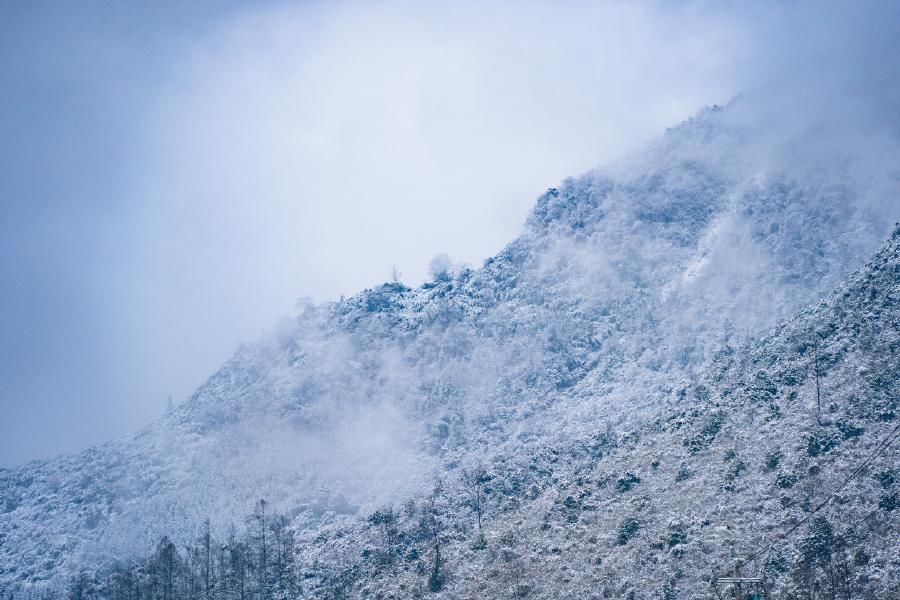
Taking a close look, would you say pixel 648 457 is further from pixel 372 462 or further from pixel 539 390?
pixel 372 462

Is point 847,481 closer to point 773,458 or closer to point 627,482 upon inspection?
point 773,458

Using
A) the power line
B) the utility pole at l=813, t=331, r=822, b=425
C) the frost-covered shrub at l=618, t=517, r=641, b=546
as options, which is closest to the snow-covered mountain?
the frost-covered shrub at l=618, t=517, r=641, b=546

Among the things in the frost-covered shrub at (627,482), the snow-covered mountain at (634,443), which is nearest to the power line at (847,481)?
the snow-covered mountain at (634,443)

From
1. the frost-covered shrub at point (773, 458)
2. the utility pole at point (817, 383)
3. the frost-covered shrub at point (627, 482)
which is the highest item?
the utility pole at point (817, 383)

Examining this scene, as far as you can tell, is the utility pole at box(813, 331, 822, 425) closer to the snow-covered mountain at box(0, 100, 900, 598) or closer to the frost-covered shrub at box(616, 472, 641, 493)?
the snow-covered mountain at box(0, 100, 900, 598)

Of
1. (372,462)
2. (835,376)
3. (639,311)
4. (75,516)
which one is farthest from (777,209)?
(75,516)

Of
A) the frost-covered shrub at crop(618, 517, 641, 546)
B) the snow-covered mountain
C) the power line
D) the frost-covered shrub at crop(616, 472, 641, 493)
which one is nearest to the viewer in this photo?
the power line

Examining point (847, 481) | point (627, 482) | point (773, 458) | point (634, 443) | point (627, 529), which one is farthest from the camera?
point (634, 443)

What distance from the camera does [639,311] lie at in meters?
193

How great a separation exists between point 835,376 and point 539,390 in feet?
289

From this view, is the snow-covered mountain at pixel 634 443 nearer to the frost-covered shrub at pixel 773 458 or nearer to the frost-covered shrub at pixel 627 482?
the frost-covered shrub at pixel 627 482

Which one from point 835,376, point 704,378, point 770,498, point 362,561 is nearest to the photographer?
point 770,498

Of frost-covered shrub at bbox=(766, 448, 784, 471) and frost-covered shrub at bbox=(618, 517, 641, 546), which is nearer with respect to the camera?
frost-covered shrub at bbox=(766, 448, 784, 471)

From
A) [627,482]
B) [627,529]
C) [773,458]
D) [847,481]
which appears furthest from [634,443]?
[847,481]
